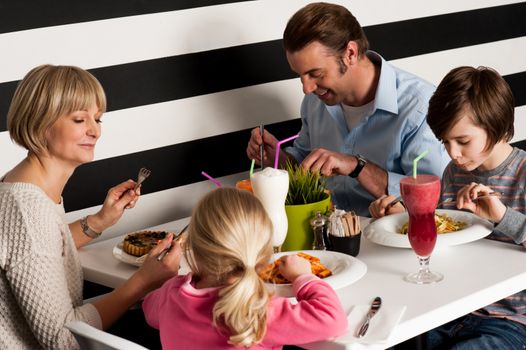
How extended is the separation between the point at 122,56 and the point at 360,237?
1.00 metres

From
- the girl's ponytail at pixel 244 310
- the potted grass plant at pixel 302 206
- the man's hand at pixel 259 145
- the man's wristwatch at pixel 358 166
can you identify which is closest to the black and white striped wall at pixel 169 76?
the man's hand at pixel 259 145

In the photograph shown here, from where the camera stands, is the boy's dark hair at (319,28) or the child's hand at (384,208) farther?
the boy's dark hair at (319,28)

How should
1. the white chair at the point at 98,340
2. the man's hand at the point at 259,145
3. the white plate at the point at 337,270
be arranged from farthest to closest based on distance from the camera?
the man's hand at the point at 259,145 < the white plate at the point at 337,270 < the white chair at the point at 98,340

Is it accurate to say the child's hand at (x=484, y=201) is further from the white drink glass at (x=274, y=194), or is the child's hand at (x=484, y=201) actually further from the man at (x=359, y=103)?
the man at (x=359, y=103)

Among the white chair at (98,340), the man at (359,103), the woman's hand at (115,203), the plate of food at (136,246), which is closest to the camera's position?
the white chair at (98,340)

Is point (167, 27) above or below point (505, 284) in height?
above

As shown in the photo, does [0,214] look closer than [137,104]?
Yes

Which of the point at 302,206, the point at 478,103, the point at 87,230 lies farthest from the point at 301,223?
the point at 87,230

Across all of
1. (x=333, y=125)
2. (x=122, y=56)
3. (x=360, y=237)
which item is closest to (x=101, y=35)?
(x=122, y=56)

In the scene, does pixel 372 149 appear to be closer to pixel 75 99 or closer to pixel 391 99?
pixel 391 99

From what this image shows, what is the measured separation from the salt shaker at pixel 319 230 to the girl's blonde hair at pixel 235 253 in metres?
0.45

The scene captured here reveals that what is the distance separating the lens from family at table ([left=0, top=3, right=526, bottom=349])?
1.50m

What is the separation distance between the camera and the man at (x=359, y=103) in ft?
8.31

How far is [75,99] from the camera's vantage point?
6.40ft
